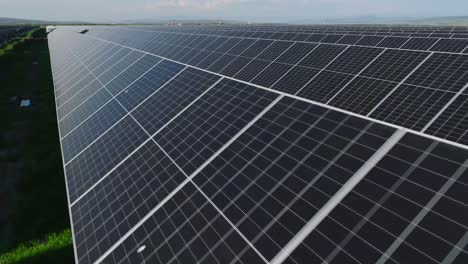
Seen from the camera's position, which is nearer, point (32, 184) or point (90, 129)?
point (90, 129)

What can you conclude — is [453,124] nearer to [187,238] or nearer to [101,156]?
[187,238]

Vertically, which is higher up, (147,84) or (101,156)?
(101,156)

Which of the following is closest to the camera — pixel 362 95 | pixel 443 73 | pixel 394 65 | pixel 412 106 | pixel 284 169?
pixel 284 169

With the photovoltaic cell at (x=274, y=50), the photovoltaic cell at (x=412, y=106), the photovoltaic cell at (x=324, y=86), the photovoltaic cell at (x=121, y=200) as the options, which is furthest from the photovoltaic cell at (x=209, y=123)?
the photovoltaic cell at (x=274, y=50)

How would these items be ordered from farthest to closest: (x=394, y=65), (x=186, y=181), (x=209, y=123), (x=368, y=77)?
1. (x=394, y=65)
2. (x=368, y=77)
3. (x=209, y=123)
4. (x=186, y=181)

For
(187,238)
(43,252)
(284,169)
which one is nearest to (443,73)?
(284,169)

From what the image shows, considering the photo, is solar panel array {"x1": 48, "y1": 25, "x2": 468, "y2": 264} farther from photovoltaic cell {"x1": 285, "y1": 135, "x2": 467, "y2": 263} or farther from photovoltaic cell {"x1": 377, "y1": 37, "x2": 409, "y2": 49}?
photovoltaic cell {"x1": 377, "y1": 37, "x2": 409, "y2": 49}

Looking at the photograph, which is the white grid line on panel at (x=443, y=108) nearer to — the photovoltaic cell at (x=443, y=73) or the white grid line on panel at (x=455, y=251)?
the photovoltaic cell at (x=443, y=73)

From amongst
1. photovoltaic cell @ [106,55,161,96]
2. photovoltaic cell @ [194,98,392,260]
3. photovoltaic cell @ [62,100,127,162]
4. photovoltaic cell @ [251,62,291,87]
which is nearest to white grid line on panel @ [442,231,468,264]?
photovoltaic cell @ [194,98,392,260]
